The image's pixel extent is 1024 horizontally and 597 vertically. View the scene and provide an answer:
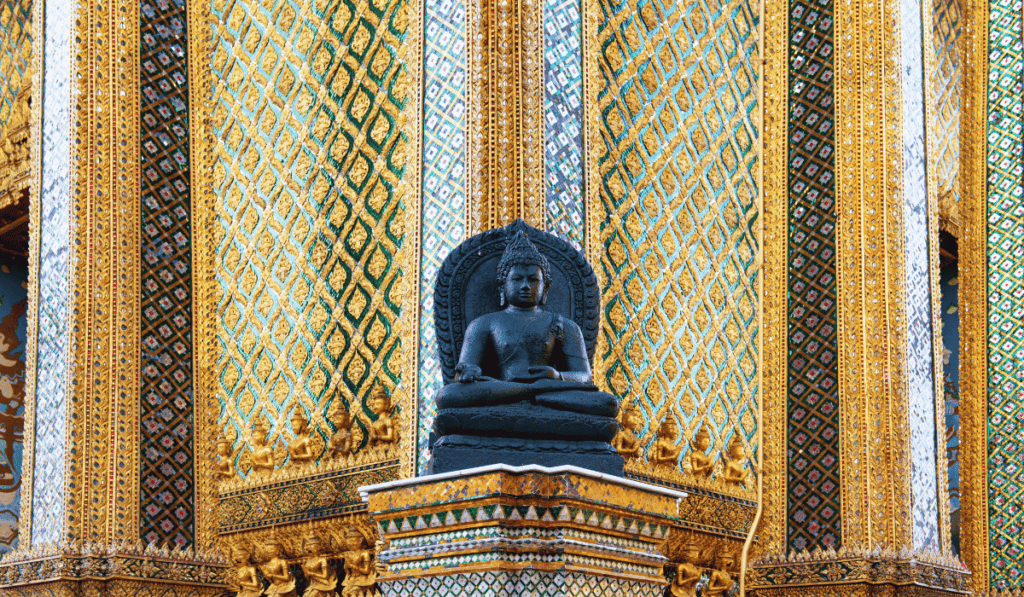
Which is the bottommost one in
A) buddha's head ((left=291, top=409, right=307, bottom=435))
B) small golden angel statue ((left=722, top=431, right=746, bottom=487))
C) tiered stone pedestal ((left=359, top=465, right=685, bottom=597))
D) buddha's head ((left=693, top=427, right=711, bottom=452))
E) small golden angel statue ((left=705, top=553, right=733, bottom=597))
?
small golden angel statue ((left=705, top=553, right=733, bottom=597))

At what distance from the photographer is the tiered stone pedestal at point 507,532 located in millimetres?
3500

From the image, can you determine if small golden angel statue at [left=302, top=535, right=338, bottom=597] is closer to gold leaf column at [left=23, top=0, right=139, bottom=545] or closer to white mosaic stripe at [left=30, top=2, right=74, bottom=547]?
gold leaf column at [left=23, top=0, right=139, bottom=545]

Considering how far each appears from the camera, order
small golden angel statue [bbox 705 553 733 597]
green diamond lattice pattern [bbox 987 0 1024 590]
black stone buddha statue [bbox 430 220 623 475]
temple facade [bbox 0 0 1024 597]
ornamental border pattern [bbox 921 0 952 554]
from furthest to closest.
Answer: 1. green diamond lattice pattern [bbox 987 0 1024 590]
2. ornamental border pattern [bbox 921 0 952 554]
3. small golden angel statue [bbox 705 553 733 597]
4. temple facade [bbox 0 0 1024 597]
5. black stone buddha statue [bbox 430 220 623 475]

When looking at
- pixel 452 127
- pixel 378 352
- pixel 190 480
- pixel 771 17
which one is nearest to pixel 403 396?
pixel 378 352

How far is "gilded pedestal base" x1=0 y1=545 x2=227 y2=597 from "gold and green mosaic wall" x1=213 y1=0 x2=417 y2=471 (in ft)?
1.59

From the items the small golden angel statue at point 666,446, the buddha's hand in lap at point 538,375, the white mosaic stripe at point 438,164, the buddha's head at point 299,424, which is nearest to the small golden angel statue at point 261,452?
the buddha's head at point 299,424

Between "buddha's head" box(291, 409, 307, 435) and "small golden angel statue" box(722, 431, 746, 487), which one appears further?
"small golden angel statue" box(722, 431, 746, 487)

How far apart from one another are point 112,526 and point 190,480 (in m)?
0.44

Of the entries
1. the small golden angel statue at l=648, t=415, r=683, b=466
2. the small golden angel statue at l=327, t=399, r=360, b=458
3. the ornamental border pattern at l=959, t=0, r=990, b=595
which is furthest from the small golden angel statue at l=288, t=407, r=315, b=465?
the ornamental border pattern at l=959, t=0, r=990, b=595

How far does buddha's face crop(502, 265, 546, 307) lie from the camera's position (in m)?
4.07

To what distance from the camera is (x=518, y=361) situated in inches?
157

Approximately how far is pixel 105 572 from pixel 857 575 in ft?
9.84

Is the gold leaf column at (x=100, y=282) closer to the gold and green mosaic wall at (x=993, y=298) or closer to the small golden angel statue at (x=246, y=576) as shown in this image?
the small golden angel statue at (x=246, y=576)

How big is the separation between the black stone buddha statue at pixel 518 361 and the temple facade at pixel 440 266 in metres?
0.36
